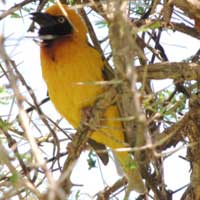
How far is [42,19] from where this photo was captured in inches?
160

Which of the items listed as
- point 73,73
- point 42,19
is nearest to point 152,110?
point 73,73

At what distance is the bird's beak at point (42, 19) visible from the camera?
156 inches

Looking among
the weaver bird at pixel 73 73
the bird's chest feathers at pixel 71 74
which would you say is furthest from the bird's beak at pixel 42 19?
the bird's chest feathers at pixel 71 74

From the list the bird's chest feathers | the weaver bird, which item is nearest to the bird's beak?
the weaver bird

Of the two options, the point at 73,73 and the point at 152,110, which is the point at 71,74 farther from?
the point at 152,110

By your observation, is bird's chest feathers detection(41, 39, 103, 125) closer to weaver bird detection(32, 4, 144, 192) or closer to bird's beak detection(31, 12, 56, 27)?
weaver bird detection(32, 4, 144, 192)

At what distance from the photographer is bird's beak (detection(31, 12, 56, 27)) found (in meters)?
3.97

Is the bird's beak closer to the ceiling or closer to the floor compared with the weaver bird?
closer to the ceiling

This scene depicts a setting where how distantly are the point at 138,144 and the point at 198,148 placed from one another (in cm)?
155

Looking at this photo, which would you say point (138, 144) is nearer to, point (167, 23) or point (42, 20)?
point (167, 23)

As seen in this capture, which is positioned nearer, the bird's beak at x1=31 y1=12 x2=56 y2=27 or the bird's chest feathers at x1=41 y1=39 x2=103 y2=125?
the bird's chest feathers at x1=41 y1=39 x2=103 y2=125

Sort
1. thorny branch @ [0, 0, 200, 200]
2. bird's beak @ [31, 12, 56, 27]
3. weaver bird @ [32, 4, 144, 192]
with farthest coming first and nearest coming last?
bird's beak @ [31, 12, 56, 27] → weaver bird @ [32, 4, 144, 192] → thorny branch @ [0, 0, 200, 200]

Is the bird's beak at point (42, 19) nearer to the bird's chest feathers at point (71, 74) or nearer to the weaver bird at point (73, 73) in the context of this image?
the weaver bird at point (73, 73)

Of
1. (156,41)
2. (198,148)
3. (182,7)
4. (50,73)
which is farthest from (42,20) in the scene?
(198,148)
